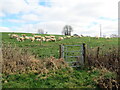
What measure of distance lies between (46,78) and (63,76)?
88 centimetres

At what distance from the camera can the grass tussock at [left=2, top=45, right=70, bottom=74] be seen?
7.81 meters

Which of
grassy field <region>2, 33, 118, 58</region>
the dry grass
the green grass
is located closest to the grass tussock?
the green grass

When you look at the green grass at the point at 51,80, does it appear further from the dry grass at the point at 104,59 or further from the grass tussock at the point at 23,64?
the dry grass at the point at 104,59

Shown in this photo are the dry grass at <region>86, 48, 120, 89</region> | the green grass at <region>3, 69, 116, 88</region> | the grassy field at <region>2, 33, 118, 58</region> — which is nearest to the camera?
the green grass at <region>3, 69, 116, 88</region>

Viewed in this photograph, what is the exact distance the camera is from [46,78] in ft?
22.7

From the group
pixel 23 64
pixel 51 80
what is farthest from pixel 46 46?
pixel 51 80

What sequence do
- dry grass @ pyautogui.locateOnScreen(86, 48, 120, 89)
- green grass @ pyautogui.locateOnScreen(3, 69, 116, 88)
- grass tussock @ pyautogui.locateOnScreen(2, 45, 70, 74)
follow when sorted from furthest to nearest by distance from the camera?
dry grass @ pyautogui.locateOnScreen(86, 48, 120, 89)
grass tussock @ pyautogui.locateOnScreen(2, 45, 70, 74)
green grass @ pyautogui.locateOnScreen(3, 69, 116, 88)

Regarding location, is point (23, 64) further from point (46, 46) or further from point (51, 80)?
point (46, 46)

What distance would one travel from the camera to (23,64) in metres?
Result: 8.40

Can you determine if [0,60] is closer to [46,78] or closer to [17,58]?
[17,58]

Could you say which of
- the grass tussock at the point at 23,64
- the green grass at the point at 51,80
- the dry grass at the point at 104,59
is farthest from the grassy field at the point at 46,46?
the green grass at the point at 51,80

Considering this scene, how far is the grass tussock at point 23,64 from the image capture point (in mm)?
7805

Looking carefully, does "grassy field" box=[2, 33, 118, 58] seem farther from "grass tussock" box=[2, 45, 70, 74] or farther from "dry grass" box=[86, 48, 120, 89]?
"grass tussock" box=[2, 45, 70, 74]

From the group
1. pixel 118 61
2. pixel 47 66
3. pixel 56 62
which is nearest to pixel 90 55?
pixel 118 61
